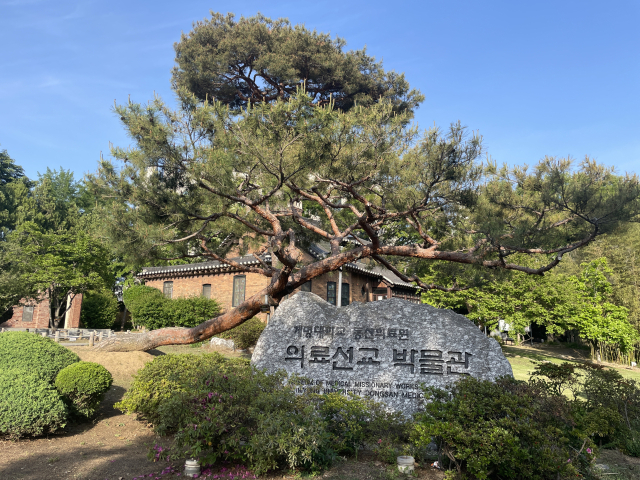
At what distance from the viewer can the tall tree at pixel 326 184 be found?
778 centimetres

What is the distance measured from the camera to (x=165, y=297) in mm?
23062

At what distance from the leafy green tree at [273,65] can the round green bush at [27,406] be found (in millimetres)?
19277

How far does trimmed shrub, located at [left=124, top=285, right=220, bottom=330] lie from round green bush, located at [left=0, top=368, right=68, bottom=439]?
14809 millimetres

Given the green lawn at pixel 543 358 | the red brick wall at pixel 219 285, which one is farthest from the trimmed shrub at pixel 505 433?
the red brick wall at pixel 219 285

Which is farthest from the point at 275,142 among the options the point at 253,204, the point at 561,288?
the point at 561,288

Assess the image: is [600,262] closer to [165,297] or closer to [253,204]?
[253,204]

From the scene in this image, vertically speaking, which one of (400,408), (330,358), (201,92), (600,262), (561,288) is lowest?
(400,408)

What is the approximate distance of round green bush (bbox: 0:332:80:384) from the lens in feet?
21.5

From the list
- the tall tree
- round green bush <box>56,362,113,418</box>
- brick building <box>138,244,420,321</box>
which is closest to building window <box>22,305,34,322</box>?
brick building <box>138,244,420,321</box>

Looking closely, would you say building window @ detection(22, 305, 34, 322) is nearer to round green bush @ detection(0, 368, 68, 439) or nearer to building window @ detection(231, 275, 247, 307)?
building window @ detection(231, 275, 247, 307)

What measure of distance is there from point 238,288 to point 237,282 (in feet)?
1.00

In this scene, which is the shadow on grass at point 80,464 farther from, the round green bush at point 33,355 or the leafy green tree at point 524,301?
the leafy green tree at point 524,301

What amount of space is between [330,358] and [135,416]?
12.2 feet

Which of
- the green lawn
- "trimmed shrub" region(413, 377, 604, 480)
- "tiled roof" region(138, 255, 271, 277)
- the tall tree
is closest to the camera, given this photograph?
"trimmed shrub" region(413, 377, 604, 480)
